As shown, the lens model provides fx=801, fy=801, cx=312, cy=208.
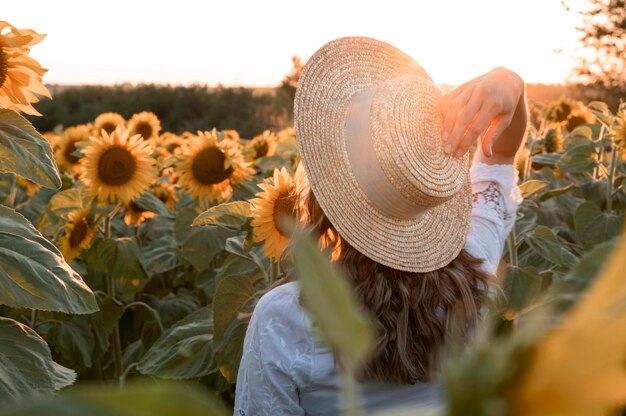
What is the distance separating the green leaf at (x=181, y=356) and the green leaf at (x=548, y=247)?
1.01m

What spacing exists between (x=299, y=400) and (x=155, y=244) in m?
1.89

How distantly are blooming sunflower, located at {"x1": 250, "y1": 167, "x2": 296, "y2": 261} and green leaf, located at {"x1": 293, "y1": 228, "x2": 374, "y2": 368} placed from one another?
184cm

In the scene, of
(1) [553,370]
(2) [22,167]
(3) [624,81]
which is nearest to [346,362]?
(1) [553,370]

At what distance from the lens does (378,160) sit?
1518mm

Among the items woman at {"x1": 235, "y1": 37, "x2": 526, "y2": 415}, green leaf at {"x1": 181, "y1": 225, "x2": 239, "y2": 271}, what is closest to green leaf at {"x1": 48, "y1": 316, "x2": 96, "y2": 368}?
green leaf at {"x1": 181, "y1": 225, "x2": 239, "y2": 271}

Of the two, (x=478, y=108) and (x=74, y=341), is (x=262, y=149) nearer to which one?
(x=74, y=341)

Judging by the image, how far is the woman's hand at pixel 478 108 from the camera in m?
1.52

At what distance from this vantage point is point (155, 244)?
3377 mm

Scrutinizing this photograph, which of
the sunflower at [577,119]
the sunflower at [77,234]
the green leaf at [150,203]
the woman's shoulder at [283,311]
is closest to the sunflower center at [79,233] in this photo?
the sunflower at [77,234]

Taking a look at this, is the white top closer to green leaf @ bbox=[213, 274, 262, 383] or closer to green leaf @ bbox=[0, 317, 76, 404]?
green leaf @ bbox=[0, 317, 76, 404]

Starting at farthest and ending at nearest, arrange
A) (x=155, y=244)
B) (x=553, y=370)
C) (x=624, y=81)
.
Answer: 1. (x=624, y=81)
2. (x=155, y=244)
3. (x=553, y=370)

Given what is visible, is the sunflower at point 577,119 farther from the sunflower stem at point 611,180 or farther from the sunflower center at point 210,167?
the sunflower center at point 210,167

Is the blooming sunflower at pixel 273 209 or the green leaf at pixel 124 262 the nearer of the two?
the blooming sunflower at pixel 273 209

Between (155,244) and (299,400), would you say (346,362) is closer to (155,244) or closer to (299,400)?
(299,400)
